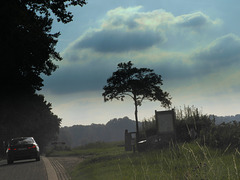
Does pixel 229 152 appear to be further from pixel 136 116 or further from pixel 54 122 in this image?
pixel 54 122

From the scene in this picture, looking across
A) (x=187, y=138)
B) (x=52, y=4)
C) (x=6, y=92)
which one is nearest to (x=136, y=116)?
(x=6, y=92)

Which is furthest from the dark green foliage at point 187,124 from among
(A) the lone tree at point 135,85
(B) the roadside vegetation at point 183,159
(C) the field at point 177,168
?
(A) the lone tree at point 135,85

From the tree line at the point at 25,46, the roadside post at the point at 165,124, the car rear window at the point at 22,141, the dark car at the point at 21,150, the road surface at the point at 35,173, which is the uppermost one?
the tree line at the point at 25,46

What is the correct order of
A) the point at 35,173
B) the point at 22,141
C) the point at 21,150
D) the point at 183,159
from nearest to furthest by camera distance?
the point at 183,159
the point at 35,173
the point at 21,150
the point at 22,141

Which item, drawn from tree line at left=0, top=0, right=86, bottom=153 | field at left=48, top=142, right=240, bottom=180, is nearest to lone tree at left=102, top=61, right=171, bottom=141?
tree line at left=0, top=0, right=86, bottom=153

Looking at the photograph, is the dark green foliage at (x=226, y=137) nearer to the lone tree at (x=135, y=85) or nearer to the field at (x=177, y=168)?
the field at (x=177, y=168)

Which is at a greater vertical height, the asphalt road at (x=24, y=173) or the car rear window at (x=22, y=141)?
the car rear window at (x=22, y=141)

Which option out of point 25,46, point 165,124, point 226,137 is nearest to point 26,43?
point 25,46

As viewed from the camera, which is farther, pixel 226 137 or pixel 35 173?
pixel 226 137

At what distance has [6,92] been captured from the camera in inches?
1234

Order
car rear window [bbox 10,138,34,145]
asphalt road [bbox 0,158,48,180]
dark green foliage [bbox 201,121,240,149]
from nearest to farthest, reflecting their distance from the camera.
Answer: asphalt road [bbox 0,158,48,180]
dark green foliage [bbox 201,121,240,149]
car rear window [bbox 10,138,34,145]

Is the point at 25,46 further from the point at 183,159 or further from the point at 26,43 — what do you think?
the point at 183,159

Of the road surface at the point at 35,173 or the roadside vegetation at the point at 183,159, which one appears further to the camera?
the road surface at the point at 35,173

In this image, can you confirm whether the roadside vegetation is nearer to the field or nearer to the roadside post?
the field
